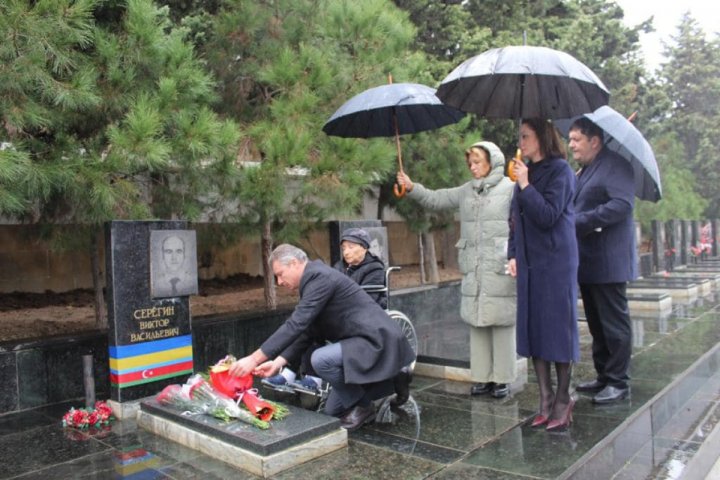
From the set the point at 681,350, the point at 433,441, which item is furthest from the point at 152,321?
the point at 681,350

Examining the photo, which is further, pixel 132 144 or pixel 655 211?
pixel 655 211

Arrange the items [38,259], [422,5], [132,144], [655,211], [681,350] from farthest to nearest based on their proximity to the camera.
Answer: [655,211] < [422,5] < [38,259] < [681,350] < [132,144]

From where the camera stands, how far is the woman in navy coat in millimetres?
3621

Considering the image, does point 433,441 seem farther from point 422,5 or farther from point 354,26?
point 422,5

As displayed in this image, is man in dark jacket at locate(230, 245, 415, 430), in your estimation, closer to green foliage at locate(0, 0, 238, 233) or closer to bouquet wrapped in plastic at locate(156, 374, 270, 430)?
bouquet wrapped in plastic at locate(156, 374, 270, 430)

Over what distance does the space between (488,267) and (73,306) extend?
5330mm

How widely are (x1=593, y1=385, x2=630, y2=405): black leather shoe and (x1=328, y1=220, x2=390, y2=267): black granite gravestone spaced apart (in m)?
2.20

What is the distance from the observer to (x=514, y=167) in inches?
141

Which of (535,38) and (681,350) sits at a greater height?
(535,38)

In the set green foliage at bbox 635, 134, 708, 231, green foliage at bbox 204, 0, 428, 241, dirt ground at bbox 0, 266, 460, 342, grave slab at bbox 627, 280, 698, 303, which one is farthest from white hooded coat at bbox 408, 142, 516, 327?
green foliage at bbox 635, 134, 708, 231

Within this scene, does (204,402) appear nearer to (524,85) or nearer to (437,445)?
(437,445)

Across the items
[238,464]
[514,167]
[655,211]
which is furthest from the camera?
[655,211]

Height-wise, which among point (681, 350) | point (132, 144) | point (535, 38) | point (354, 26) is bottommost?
point (681, 350)

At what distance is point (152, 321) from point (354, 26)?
3.73 metres
